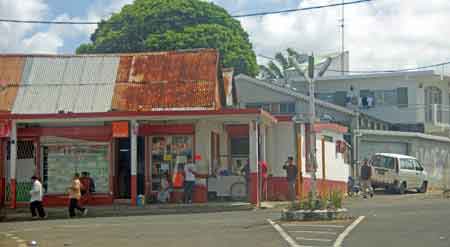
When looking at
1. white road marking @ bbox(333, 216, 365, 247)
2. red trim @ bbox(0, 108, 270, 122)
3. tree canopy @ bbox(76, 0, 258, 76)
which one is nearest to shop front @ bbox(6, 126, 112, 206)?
red trim @ bbox(0, 108, 270, 122)

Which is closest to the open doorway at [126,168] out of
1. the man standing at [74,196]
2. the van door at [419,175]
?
the man standing at [74,196]

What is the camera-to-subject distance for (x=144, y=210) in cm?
2745

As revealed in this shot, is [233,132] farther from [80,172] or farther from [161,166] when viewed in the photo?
[80,172]

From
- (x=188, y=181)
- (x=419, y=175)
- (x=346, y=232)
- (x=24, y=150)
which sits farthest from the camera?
(x=419, y=175)

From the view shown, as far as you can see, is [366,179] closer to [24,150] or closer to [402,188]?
[402,188]

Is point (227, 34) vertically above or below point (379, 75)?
above

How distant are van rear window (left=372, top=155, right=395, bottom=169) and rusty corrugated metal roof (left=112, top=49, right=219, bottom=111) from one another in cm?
1117

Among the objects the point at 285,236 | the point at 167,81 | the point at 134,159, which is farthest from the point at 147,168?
the point at 285,236

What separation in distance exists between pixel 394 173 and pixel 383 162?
0.78m

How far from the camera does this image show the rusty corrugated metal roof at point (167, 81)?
3078 cm

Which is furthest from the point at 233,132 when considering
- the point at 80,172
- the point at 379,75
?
the point at 379,75

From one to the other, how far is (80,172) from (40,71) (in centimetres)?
553

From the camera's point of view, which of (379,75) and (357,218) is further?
(379,75)

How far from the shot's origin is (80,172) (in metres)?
29.9
